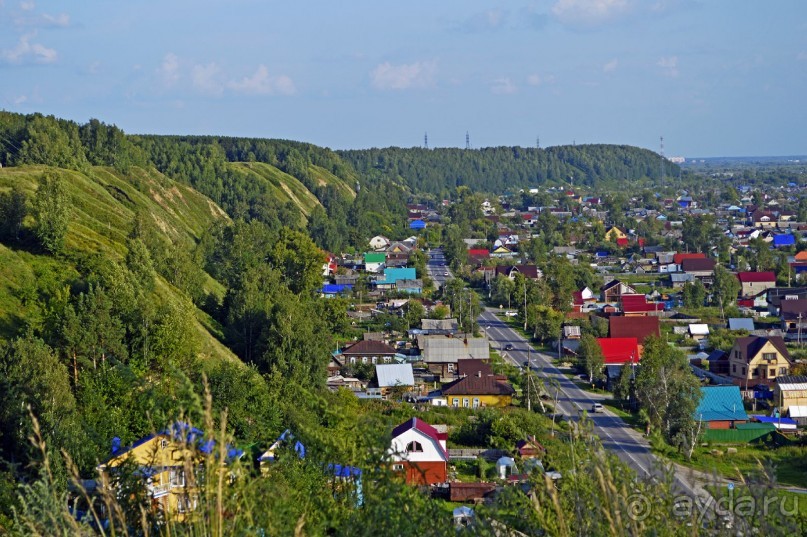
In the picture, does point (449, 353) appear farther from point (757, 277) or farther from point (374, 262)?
point (374, 262)

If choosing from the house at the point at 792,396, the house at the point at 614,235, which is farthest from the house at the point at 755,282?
the house at the point at 614,235

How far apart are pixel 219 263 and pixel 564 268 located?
1127 centimetres

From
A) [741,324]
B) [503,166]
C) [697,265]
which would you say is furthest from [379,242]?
[503,166]

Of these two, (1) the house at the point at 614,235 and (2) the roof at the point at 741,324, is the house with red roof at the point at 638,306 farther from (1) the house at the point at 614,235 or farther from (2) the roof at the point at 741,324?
(1) the house at the point at 614,235

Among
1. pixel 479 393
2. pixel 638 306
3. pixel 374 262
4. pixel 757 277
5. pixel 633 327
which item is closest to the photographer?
pixel 479 393

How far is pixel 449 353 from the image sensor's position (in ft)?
61.6

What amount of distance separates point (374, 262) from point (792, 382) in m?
21.5

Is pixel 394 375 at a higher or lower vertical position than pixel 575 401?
higher

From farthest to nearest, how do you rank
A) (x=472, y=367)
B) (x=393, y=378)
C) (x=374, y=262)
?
(x=374, y=262) < (x=472, y=367) < (x=393, y=378)

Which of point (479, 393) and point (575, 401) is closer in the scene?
point (479, 393)

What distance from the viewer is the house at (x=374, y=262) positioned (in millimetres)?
34906

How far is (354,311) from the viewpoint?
85.9 feet

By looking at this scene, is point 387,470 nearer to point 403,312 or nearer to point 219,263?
point 403,312

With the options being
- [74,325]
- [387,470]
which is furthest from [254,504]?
[74,325]
